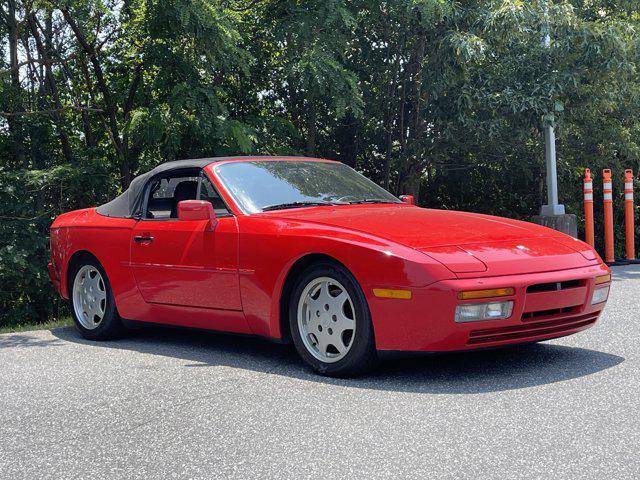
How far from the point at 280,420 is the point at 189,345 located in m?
2.63

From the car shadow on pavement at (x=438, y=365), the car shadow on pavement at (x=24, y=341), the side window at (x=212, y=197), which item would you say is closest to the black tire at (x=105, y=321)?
the car shadow on pavement at (x=24, y=341)

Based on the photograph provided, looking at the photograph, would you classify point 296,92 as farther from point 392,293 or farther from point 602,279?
point 392,293

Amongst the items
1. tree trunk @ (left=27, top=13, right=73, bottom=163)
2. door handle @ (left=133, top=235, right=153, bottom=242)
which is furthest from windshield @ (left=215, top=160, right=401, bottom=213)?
tree trunk @ (left=27, top=13, right=73, bottom=163)

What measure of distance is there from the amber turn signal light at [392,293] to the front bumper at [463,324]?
0.08 feet

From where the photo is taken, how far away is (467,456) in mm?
3684

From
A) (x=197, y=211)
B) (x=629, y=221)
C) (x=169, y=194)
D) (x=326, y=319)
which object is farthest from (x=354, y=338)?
(x=629, y=221)

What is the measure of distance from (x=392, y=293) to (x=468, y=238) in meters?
0.63

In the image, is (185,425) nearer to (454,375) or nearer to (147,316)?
(454,375)

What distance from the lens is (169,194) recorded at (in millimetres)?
7078

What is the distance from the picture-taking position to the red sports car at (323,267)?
16.4 feet

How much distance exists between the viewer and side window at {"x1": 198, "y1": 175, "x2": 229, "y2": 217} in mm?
6312

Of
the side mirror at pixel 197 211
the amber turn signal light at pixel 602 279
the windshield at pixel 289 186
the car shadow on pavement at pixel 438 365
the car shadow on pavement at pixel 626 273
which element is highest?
the windshield at pixel 289 186

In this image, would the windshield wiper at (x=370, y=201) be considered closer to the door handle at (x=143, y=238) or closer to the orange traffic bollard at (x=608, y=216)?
the door handle at (x=143, y=238)

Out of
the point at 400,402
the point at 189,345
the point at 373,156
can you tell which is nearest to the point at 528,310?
the point at 400,402
